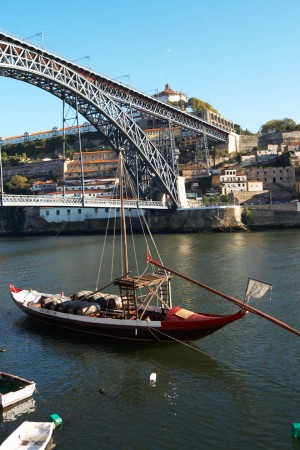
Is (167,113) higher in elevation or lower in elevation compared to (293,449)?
higher

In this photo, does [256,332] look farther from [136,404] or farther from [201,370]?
[136,404]

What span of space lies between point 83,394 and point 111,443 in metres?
2.59

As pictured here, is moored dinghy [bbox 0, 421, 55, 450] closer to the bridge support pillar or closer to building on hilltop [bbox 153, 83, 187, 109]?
the bridge support pillar

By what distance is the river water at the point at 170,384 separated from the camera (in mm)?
9773

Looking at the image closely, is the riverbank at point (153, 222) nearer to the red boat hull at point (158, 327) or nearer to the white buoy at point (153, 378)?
the red boat hull at point (158, 327)

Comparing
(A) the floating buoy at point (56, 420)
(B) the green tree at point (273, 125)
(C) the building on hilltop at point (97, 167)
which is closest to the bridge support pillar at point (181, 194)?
(C) the building on hilltop at point (97, 167)

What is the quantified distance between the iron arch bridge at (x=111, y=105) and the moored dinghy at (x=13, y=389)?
3314 cm

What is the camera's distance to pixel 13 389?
1195cm

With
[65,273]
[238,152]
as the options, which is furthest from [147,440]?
[238,152]

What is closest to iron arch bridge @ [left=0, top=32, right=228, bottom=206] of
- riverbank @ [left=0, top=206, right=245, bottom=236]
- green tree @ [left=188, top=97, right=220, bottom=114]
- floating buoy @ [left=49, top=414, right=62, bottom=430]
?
riverbank @ [left=0, top=206, right=245, bottom=236]

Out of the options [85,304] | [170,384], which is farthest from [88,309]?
[170,384]

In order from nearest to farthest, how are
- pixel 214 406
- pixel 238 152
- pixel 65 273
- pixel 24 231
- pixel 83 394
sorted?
pixel 214 406
pixel 83 394
pixel 65 273
pixel 24 231
pixel 238 152

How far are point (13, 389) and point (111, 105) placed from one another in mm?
46400

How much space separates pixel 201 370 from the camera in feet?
43.4
